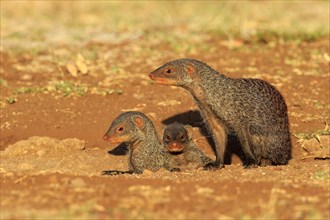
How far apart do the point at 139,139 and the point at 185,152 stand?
0.42 meters

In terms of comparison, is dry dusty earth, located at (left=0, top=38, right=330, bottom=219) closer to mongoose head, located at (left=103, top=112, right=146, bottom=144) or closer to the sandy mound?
the sandy mound

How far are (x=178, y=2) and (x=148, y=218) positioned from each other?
34.3 feet

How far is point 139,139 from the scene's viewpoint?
753cm

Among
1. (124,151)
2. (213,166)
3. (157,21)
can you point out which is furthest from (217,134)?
(157,21)

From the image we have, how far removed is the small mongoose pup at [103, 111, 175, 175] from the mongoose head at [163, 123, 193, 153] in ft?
0.42

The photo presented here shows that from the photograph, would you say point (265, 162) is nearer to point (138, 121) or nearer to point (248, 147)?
point (248, 147)

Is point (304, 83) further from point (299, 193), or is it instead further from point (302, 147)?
point (299, 193)

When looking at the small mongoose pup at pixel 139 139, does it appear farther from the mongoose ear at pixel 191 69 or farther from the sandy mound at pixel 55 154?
the mongoose ear at pixel 191 69

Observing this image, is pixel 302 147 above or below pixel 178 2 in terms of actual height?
below

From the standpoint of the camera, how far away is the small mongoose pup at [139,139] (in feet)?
24.4

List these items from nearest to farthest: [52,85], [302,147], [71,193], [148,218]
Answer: [148,218], [71,193], [302,147], [52,85]

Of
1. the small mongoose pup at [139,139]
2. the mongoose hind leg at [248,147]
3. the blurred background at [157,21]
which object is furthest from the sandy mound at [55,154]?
the blurred background at [157,21]

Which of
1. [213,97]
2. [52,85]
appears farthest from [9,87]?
[213,97]

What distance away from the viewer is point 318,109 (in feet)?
28.6
